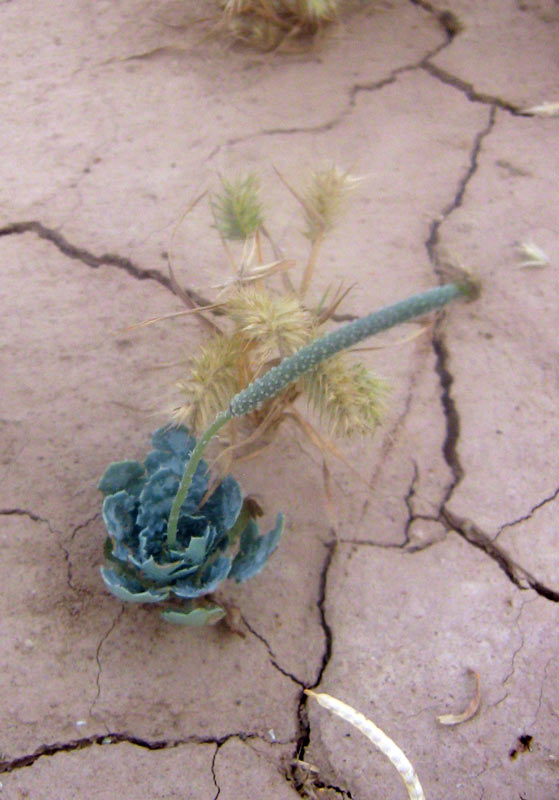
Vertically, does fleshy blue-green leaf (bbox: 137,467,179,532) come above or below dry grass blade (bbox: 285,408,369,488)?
below

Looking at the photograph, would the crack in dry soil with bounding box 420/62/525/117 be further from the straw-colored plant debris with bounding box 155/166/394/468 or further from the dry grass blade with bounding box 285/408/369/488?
the dry grass blade with bounding box 285/408/369/488

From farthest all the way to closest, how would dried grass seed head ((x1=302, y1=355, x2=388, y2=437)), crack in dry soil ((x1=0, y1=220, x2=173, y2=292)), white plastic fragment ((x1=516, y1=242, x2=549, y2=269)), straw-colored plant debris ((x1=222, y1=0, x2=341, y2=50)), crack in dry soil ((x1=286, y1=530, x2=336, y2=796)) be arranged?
straw-colored plant debris ((x1=222, y1=0, x2=341, y2=50))
white plastic fragment ((x1=516, y1=242, x2=549, y2=269))
crack in dry soil ((x1=0, y1=220, x2=173, y2=292))
crack in dry soil ((x1=286, y1=530, x2=336, y2=796))
dried grass seed head ((x1=302, y1=355, x2=388, y2=437))

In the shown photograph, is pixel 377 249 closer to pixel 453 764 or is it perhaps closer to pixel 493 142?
pixel 493 142

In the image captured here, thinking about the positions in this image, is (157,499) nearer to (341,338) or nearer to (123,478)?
(123,478)

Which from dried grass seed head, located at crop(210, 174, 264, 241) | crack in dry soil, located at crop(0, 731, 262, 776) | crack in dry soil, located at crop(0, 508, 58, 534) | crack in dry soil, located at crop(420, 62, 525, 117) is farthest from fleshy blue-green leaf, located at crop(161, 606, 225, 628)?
crack in dry soil, located at crop(420, 62, 525, 117)

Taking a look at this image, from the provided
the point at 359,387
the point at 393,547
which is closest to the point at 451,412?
the point at 393,547

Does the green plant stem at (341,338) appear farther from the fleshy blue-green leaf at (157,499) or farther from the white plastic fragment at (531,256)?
the white plastic fragment at (531,256)
